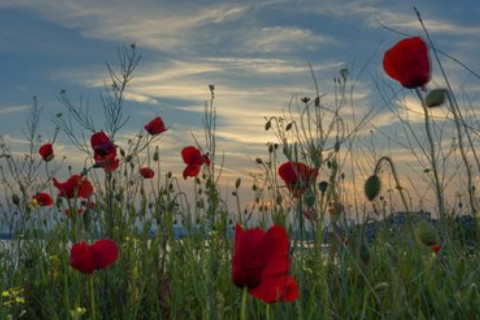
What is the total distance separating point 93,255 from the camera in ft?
8.65

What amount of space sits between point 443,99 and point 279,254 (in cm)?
66

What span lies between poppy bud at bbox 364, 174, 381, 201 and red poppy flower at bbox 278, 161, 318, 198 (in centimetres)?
94

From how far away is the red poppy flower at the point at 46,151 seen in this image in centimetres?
466

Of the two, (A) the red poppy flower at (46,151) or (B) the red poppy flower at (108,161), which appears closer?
(B) the red poppy flower at (108,161)

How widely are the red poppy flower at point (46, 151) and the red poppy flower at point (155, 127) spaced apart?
0.64 meters

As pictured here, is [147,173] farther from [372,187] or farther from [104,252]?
[372,187]

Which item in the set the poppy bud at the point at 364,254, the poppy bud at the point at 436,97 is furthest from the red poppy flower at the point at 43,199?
the poppy bud at the point at 436,97

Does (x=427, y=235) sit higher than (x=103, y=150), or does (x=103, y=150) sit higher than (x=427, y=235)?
(x=103, y=150)

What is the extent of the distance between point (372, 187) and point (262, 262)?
1.71 feet

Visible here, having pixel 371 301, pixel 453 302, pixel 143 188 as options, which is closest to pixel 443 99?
pixel 453 302

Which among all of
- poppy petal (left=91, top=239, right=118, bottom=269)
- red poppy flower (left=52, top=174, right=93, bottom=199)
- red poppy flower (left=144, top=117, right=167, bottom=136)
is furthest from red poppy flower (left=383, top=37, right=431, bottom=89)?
red poppy flower (left=144, top=117, right=167, bottom=136)

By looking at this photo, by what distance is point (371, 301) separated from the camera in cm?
327

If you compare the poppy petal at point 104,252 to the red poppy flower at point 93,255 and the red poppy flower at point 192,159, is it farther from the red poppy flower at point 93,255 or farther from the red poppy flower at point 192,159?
the red poppy flower at point 192,159

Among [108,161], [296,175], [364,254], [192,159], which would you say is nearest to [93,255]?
[296,175]
